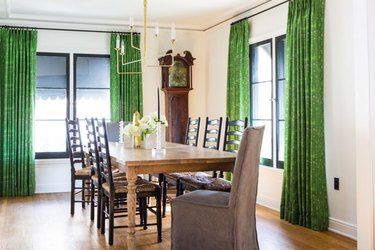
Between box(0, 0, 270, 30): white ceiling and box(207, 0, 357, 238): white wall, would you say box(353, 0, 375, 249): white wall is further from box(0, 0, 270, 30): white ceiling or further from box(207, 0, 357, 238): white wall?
box(0, 0, 270, 30): white ceiling

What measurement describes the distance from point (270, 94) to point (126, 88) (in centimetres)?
229

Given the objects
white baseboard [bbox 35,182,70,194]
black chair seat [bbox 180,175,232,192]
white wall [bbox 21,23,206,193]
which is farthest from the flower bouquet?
white baseboard [bbox 35,182,70,194]

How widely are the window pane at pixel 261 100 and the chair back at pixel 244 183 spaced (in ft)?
7.80

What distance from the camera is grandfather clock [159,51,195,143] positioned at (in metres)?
6.56

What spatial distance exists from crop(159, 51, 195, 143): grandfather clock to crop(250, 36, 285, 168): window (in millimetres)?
1340

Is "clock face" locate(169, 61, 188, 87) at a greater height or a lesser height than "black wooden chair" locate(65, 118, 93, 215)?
greater

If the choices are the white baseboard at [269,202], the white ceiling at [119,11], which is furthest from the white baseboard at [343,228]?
the white ceiling at [119,11]

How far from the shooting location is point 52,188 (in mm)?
6324

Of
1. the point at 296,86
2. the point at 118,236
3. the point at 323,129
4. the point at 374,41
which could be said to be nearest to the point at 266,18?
the point at 296,86

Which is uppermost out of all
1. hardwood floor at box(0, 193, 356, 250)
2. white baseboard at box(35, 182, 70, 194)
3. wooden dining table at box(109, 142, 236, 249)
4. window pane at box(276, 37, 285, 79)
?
window pane at box(276, 37, 285, 79)

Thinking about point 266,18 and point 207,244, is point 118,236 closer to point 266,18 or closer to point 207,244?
point 207,244

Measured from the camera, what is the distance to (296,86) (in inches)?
173

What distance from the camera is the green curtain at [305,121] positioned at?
4.12 m

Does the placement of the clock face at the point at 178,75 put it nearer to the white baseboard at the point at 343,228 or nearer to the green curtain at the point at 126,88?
the green curtain at the point at 126,88
